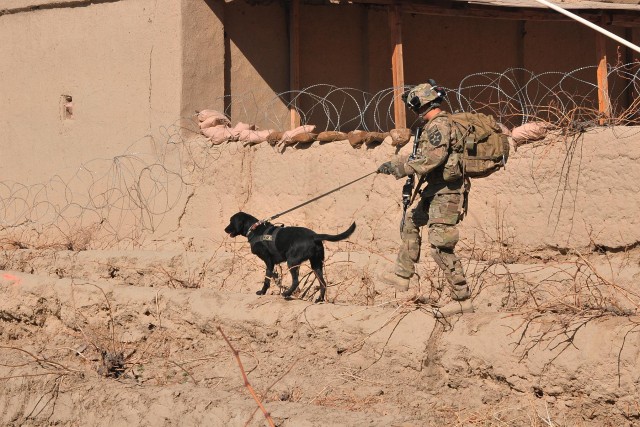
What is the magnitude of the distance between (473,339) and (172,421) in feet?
6.26

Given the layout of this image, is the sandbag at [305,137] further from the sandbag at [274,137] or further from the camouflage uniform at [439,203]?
the camouflage uniform at [439,203]

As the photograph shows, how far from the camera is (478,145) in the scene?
7148 mm

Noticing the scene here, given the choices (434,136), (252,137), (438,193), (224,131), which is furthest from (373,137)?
(434,136)

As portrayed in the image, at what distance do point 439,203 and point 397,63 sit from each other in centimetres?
448

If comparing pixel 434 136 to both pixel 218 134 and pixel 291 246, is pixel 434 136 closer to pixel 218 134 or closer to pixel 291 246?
pixel 291 246

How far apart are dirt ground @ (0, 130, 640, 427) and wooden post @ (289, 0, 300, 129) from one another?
5.44 feet

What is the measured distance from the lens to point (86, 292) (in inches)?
357

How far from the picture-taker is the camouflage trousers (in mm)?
7066

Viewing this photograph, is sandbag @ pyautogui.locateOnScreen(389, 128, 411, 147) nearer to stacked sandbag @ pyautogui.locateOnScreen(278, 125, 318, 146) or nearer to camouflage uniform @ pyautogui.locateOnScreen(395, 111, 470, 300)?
stacked sandbag @ pyautogui.locateOnScreen(278, 125, 318, 146)

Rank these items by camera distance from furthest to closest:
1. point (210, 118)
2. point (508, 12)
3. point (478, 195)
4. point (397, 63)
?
point (508, 12)
point (397, 63)
point (210, 118)
point (478, 195)

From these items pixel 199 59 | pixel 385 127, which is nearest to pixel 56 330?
pixel 199 59

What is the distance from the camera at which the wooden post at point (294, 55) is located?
484 inches

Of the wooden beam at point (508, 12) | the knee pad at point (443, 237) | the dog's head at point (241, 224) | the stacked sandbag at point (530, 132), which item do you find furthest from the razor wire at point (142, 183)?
the knee pad at point (443, 237)

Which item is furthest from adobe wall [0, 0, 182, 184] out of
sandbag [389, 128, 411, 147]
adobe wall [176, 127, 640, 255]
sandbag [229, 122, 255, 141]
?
sandbag [389, 128, 411, 147]
